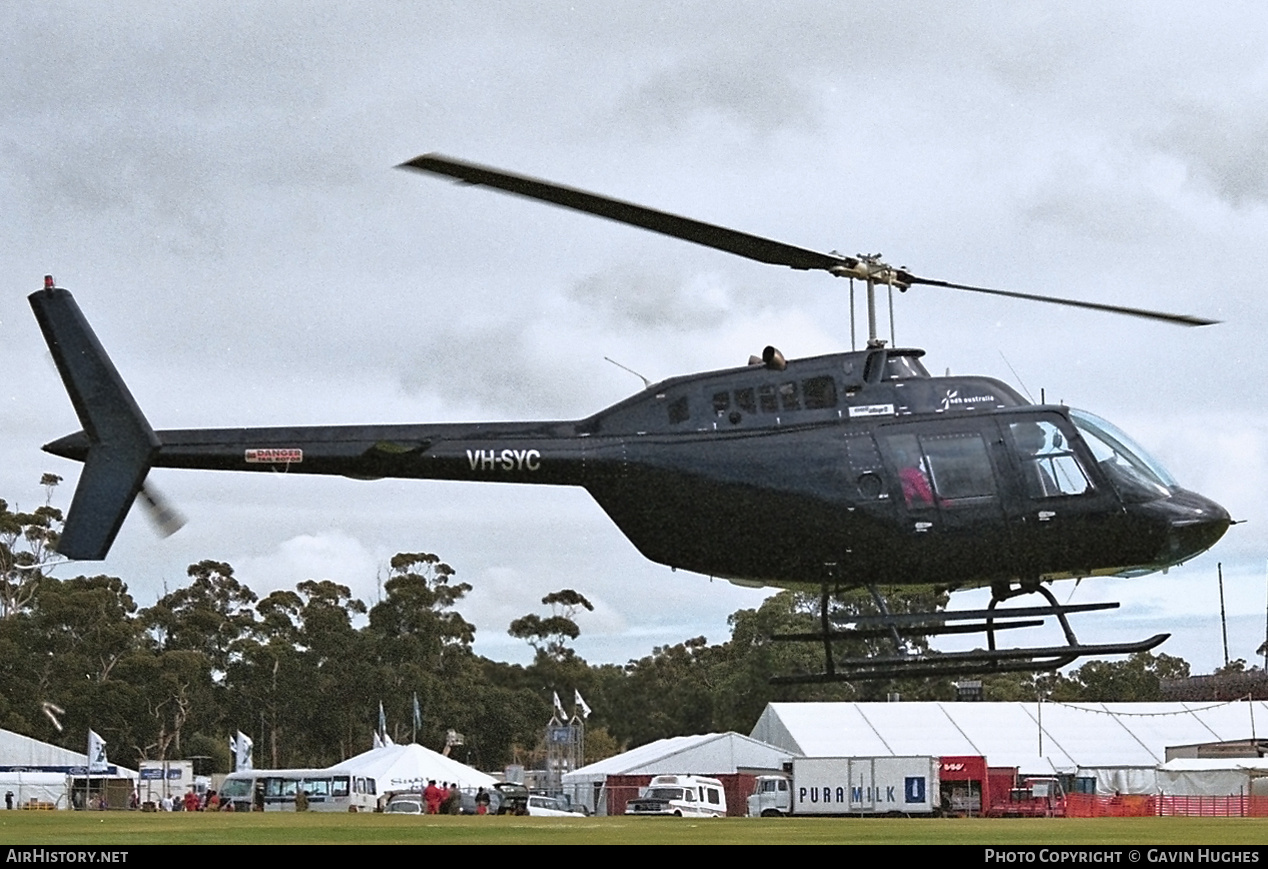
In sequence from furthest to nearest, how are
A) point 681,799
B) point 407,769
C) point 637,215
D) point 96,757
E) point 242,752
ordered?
point 242,752, point 96,757, point 407,769, point 681,799, point 637,215

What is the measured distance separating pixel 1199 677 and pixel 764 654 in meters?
35.8

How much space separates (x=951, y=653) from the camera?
18797 millimetres

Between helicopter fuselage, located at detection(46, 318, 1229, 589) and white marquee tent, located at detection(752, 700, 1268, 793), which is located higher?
helicopter fuselage, located at detection(46, 318, 1229, 589)

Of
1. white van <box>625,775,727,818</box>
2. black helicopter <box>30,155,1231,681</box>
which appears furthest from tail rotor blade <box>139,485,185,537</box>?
white van <box>625,775,727,818</box>

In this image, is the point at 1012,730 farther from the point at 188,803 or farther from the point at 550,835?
the point at 550,835

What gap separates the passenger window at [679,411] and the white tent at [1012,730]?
3755 cm

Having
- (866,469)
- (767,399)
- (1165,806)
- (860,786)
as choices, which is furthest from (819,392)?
(860,786)

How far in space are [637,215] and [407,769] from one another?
39.3 metres

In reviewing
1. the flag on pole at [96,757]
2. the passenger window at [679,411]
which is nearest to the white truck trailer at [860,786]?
the flag on pole at [96,757]

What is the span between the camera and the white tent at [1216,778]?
48250mm

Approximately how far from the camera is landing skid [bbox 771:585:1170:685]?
Result: 61.5 ft

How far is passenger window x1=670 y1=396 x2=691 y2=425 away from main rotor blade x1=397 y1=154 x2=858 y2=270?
191 cm

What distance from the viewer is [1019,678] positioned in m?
85.4

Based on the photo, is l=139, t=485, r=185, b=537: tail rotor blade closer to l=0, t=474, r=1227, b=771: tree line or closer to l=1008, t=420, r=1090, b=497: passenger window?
l=1008, t=420, r=1090, b=497: passenger window
